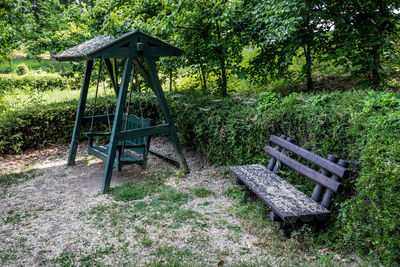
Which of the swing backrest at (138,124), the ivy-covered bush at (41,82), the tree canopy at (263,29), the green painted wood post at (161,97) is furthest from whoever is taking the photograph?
the ivy-covered bush at (41,82)

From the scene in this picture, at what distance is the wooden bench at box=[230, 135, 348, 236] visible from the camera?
3.07 m

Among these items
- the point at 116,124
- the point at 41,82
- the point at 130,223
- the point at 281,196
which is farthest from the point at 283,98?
the point at 41,82

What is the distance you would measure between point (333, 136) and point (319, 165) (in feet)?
1.25

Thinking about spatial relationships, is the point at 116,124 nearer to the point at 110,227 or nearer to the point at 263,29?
the point at 110,227

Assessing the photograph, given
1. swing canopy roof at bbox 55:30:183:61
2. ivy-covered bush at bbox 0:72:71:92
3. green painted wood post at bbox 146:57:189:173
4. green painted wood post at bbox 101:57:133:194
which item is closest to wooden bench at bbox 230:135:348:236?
green painted wood post at bbox 146:57:189:173

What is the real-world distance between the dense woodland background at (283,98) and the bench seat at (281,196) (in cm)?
26

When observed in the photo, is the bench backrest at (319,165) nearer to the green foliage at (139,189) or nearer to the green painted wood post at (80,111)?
the green foliage at (139,189)

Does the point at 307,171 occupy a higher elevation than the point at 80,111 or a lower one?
lower

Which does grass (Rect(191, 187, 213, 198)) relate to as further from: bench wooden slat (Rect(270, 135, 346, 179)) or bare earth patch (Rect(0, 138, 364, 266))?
bench wooden slat (Rect(270, 135, 346, 179))

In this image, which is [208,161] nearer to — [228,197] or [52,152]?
[228,197]

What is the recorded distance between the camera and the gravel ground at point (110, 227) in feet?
10.4

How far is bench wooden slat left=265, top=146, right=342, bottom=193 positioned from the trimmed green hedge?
0.57 feet

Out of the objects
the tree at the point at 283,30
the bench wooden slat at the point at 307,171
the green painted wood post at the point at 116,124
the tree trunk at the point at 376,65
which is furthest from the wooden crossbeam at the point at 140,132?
the tree trunk at the point at 376,65

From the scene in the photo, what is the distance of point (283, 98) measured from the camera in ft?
16.0
